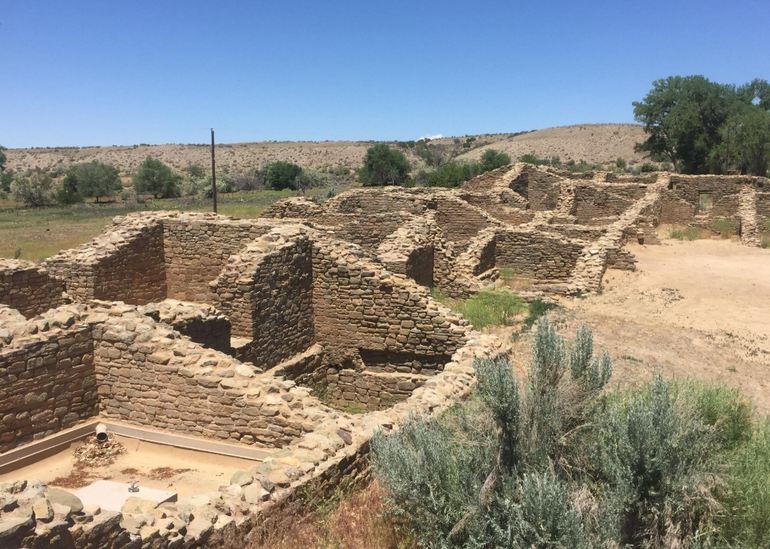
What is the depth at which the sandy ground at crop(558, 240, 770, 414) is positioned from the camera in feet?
27.4

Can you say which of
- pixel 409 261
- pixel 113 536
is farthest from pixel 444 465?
pixel 409 261

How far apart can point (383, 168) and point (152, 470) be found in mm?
45737

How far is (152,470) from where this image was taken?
5879 millimetres

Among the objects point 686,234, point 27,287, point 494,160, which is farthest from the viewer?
point 494,160

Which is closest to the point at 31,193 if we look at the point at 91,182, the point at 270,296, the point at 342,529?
the point at 91,182

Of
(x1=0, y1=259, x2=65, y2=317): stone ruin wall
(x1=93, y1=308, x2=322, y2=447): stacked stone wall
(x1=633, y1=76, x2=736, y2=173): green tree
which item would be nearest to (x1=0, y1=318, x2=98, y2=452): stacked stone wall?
(x1=93, y1=308, x2=322, y2=447): stacked stone wall

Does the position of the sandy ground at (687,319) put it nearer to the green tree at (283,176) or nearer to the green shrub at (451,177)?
the green shrub at (451,177)

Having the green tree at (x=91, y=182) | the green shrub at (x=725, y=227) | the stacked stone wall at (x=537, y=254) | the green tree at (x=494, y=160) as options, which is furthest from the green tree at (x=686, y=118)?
the green tree at (x=91, y=182)

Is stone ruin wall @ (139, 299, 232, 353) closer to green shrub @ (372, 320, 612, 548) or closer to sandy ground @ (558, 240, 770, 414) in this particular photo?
green shrub @ (372, 320, 612, 548)

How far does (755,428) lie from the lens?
4801 millimetres

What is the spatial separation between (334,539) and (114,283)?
24.7 ft

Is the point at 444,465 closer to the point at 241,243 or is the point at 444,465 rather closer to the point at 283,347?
the point at 283,347

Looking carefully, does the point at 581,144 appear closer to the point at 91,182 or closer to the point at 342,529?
the point at 91,182

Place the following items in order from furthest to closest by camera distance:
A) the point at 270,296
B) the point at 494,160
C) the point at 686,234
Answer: the point at 494,160 → the point at 686,234 → the point at 270,296
